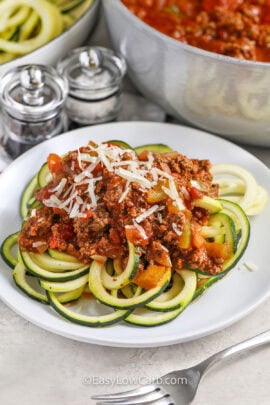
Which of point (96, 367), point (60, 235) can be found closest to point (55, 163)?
point (60, 235)

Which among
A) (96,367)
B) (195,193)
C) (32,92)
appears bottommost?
(96,367)

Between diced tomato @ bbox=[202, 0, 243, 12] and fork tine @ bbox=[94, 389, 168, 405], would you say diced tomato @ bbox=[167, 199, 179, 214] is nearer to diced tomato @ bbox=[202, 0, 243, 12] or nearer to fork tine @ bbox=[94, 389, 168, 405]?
fork tine @ bbox=[94, 389, 168, 405]

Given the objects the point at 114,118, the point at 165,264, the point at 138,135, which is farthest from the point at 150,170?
the point at 114,118

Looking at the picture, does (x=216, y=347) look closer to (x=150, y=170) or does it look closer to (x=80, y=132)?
(x=150, y=170)

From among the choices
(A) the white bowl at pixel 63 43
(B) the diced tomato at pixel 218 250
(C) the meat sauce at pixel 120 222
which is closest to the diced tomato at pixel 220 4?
(A) the white bowl at pixel 63 43

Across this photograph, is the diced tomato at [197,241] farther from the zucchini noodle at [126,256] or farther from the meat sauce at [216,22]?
the meat sauce at [216,22]

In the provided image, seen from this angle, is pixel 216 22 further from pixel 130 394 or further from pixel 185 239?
pixel 130 394
